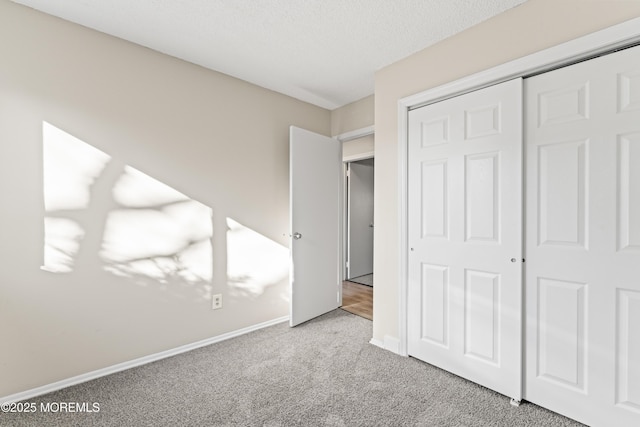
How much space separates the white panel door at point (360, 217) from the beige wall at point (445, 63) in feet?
7.90

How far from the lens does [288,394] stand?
1.90m

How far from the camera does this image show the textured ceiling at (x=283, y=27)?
6.08ft

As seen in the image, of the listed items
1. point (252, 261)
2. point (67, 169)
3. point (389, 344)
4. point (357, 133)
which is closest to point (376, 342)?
point (389, 344)

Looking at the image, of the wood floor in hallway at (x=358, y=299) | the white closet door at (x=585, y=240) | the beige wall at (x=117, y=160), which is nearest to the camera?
the white closet door at (x=585, y=240)

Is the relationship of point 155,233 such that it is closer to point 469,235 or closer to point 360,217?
point 469,235

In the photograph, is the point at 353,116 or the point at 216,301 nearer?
the point at 216,301

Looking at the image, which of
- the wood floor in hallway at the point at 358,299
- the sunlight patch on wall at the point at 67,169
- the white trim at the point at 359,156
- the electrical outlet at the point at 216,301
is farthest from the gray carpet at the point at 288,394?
the white trim at the point at 359,156

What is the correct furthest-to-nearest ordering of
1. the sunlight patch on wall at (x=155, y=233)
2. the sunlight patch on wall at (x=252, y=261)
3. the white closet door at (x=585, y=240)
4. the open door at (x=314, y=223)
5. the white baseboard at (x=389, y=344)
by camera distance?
the open door at (x=314, y=223), the sunlight patch on wall at (x=252, y=261), the white baseboard at (x=389, y=344), the sunlight patch on wall at (x=155, y=233), the white closet door at (x=585, y=240)

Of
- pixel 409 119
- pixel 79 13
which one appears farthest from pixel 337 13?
pixel 79 13

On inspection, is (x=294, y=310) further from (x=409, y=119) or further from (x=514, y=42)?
(x=514, y=42)

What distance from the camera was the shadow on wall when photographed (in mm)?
1958

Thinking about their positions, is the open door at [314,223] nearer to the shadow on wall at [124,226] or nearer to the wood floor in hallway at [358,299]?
the wood floor in hallway at [358,299]

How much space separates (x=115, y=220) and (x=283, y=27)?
1.85 metres

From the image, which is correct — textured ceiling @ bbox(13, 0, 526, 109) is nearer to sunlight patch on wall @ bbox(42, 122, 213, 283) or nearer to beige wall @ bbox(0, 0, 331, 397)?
beige wall @ bbox(0, 0, 331, 397)
